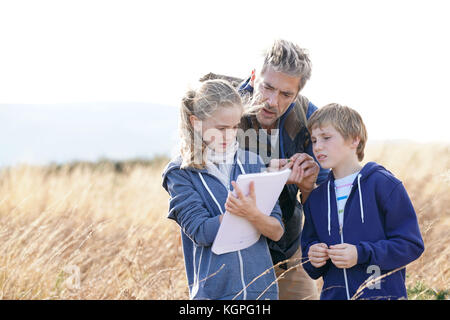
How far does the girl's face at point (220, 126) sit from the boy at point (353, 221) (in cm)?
49

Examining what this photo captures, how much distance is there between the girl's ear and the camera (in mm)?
2668

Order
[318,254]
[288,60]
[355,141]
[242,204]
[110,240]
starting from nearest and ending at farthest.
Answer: [242,204], [318,254], [355,141], [288,60], [110,240]

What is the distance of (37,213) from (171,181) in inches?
175

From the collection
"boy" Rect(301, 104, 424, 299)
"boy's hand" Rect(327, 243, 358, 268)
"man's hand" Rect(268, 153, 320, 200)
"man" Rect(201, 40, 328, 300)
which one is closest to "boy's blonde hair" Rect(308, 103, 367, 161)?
"boy" Rect(301, 104, 424, 299)

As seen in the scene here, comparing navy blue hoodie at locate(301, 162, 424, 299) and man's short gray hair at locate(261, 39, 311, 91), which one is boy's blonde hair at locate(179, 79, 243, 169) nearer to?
man's short gray hair at locate(261, 39, 311, 91)

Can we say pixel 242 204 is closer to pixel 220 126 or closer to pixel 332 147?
pixel 220 126

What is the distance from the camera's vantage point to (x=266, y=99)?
10.3 ft

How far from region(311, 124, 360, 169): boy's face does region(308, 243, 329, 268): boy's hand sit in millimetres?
426

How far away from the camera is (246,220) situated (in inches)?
102

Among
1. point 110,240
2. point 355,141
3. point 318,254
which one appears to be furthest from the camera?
point 110,240

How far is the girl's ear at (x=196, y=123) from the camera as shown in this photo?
2.67 m

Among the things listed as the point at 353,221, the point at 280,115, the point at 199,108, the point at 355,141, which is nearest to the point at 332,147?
the point at 355,141

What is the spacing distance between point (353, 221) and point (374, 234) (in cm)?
12
